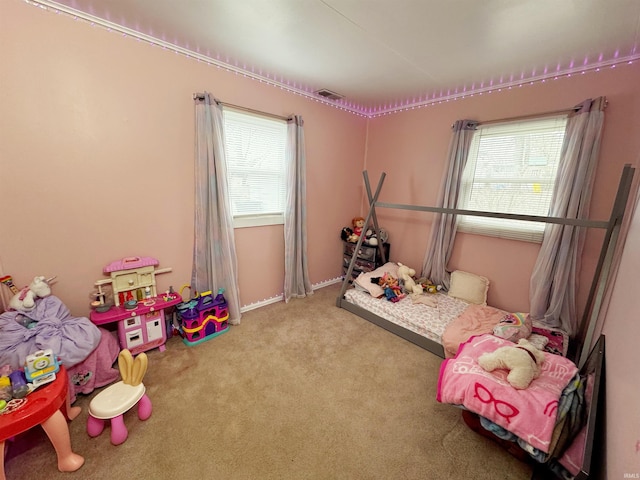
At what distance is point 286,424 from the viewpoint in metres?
1.56

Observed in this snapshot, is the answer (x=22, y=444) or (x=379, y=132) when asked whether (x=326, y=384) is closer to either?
(x=22, y=444)

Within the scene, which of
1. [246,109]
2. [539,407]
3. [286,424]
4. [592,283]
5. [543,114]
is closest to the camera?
[539,407]

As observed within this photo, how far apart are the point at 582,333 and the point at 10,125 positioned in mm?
4630

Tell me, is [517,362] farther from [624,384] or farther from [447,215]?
[447,215]

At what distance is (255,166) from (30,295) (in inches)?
78.0

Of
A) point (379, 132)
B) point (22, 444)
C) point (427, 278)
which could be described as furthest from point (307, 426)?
point (379, 132)

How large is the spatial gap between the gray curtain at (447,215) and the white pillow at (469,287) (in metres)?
0.13

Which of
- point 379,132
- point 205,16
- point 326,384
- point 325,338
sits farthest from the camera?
point 379,132

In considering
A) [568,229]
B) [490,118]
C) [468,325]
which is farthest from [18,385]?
[490,118]

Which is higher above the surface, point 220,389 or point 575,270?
point 575,270

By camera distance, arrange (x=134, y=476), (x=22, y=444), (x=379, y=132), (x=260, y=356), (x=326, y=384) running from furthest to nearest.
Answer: (x=379, y=132), (x=260, y=356), (x=326, y=384), (x=22, y=444), (x=134, y=476)

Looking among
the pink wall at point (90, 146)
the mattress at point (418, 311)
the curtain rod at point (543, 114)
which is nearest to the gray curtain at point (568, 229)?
the curtain rod at point (543, 114)

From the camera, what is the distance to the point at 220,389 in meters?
1.81

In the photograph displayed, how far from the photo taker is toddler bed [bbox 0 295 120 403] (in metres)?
1.50
